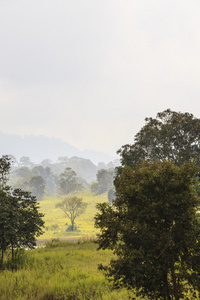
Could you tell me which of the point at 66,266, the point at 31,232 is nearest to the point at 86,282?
the point at 66,266

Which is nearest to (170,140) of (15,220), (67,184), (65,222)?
(15,220)

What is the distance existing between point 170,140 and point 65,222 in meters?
45.4

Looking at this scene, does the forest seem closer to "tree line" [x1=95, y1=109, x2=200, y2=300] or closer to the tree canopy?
"tree line" [x1=95, y1=109, x2=200, y2=300]

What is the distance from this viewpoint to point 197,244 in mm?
5555

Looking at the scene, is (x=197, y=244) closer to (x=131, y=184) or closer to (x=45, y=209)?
(x=131, y=184)

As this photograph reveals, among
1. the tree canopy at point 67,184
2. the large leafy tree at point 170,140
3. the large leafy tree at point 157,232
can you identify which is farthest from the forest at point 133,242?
the tree canopy at point 67,184

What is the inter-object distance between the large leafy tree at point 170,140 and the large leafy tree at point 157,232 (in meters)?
19.9

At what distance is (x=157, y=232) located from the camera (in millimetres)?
5664

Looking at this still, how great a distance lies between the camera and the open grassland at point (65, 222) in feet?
150

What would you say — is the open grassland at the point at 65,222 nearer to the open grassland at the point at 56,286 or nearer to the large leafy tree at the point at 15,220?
the large leafy tree at the point at 15,220

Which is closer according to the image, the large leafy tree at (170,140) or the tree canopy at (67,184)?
the large leafy tree at (170,140)

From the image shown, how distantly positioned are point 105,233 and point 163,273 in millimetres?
1704

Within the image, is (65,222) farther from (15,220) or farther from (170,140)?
(15,220)

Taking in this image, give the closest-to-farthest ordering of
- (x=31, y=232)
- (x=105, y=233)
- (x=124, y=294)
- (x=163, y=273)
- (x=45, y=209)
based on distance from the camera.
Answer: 1. (x=163, y=273)
2. (x=105, y=233)
3. (x=124, y=294)
4. (x=31, y=232)
5. (x=45, y=209)
